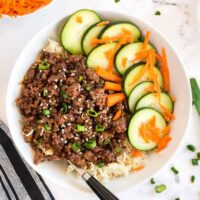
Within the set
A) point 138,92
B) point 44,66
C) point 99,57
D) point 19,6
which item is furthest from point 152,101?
point 19,6

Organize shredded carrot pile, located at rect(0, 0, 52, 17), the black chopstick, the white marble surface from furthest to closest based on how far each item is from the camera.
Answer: the white marble surface
shredded carrot pile, located at rect(0, 0, 52, 17)
the black chopstick

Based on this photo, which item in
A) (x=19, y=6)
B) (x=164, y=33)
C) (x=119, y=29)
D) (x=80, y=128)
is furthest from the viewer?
(x=164, y=33)

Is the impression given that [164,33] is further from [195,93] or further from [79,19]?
[79,19]

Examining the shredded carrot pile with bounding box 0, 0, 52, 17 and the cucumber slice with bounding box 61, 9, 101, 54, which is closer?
the cucumber slice with bounding box 61, 9, 101, 54

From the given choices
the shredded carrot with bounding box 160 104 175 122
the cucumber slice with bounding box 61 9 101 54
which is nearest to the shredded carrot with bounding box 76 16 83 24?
the cucumber slice with bounding box 61 9 101 54

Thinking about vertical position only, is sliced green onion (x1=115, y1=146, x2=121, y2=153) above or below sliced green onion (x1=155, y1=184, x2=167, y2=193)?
above

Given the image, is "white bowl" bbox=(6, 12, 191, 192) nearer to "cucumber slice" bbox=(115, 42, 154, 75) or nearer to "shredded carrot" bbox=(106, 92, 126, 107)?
"cucumber slice" bbox=(115, 42, 154, 75)

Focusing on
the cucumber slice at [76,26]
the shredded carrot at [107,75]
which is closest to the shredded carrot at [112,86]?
the shredded carrot at [107,75]

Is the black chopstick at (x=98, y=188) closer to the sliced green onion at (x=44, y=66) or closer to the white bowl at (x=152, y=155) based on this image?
the white bowl at (x=152, y=155)
